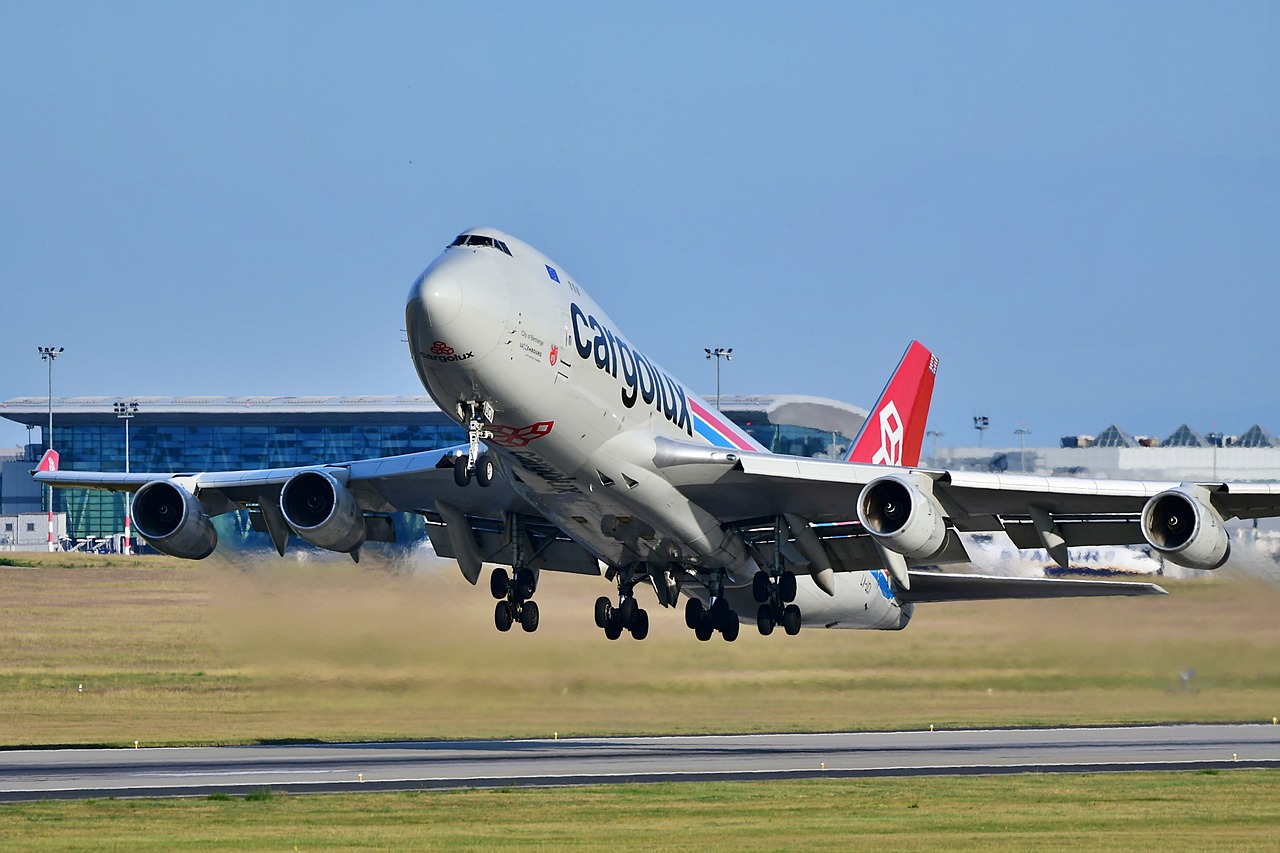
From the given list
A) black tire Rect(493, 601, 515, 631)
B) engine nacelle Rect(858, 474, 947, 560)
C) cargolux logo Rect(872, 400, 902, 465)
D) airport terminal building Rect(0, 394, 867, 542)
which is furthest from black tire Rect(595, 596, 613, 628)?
airport terminal building Rect(0, 394, 867, 542)

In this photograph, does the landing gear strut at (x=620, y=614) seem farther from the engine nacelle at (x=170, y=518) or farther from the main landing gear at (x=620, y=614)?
the engine nacelle at (x=170, y=518)

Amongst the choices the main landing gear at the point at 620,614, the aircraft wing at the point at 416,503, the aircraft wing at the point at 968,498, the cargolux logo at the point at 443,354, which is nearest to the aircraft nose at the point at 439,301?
the cargolux logo at the point at 443,354

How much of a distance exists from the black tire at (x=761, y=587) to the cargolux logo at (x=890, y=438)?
23.1 ft

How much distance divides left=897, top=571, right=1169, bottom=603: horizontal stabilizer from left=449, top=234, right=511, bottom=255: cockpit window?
1562cm

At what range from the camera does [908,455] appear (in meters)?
42.6

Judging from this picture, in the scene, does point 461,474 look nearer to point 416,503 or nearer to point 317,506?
point 317,506

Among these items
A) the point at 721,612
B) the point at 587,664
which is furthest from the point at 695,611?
the point at 587,664

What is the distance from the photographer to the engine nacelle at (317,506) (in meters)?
34.7

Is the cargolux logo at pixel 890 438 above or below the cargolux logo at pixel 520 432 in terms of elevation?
above

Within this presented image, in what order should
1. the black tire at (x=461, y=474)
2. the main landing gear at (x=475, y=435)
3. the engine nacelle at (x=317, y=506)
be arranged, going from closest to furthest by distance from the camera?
the main landing gear at (x=475, y=435) < the black tire at (x=461, y=474) < the engine nacelle at (x=317, y=506)

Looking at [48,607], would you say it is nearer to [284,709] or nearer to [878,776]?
[284,709]

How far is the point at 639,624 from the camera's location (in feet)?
121

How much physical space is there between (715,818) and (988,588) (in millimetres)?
13317

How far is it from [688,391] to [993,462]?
4303 centimetres
